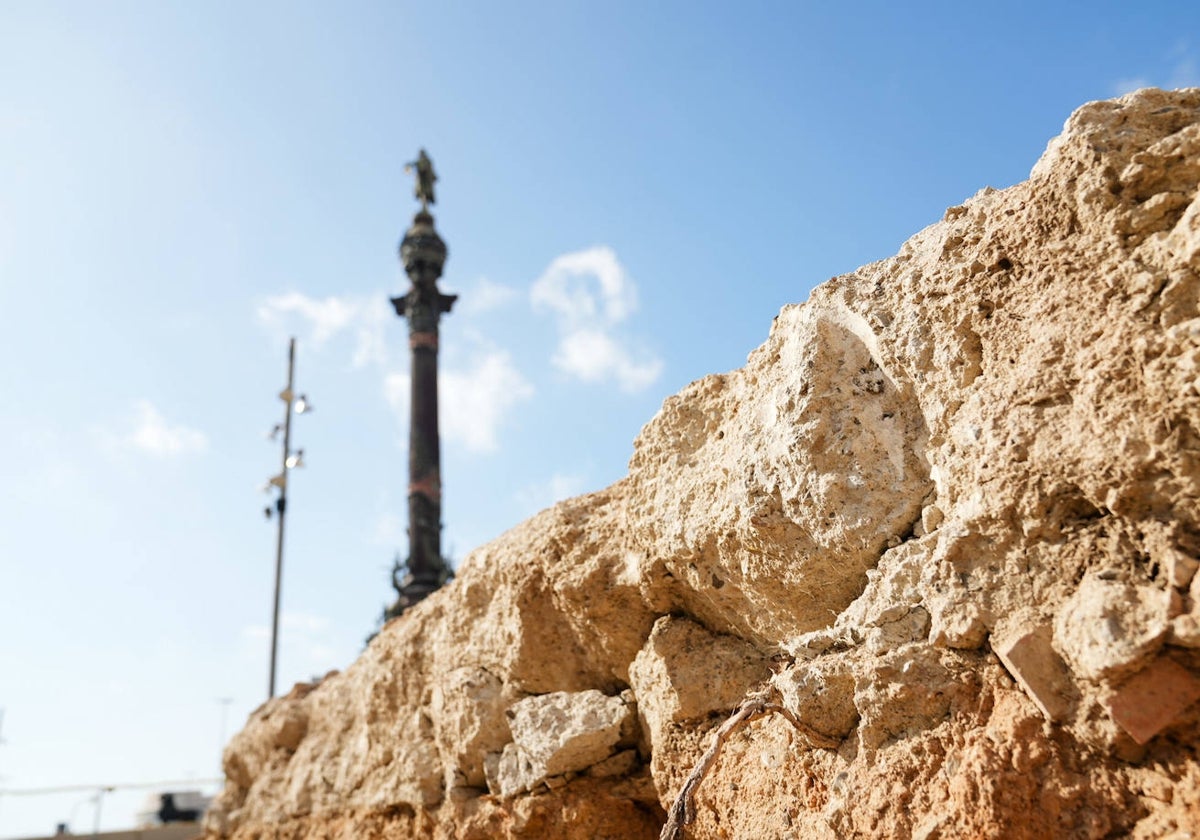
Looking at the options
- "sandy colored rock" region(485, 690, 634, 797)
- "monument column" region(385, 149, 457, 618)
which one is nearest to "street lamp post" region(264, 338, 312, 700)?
"monument column" region(385, 149, 457, 618)

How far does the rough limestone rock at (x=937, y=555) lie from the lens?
6.91ft

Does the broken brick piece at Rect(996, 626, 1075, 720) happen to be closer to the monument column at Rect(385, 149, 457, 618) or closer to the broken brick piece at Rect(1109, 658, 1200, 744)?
the broken brick piece at Rect(1109, 658, 1200, 744)

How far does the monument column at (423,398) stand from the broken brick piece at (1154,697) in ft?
36.5

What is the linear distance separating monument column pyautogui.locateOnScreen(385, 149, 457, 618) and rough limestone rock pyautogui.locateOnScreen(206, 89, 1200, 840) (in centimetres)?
925

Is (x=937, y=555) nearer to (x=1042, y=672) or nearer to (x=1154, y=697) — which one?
(x=1042, y=672)

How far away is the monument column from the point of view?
13.6 metres

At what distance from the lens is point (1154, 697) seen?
79.7 inches

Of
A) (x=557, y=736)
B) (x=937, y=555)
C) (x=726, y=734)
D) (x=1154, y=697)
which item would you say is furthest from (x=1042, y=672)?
(x=557, y=736)

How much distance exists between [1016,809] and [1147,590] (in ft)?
1.85

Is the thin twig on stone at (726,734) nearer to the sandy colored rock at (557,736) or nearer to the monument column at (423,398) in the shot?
the sandy colored rock at (557,736)

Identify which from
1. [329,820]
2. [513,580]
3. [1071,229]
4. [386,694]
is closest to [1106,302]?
[1071,229]

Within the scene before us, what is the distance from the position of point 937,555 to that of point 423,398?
514 inches

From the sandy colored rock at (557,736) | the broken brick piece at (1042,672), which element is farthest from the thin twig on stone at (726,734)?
the sandy colored rock at (557,736)

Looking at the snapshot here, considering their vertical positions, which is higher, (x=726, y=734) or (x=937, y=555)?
(x=937, y=555)
